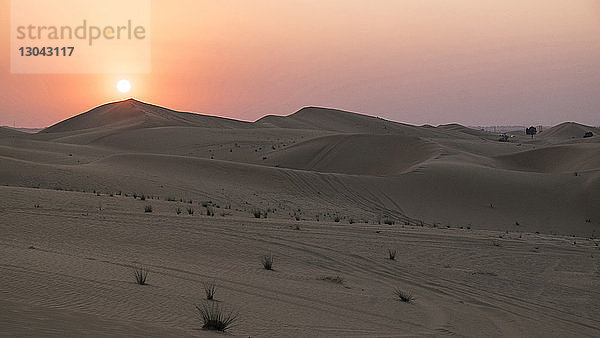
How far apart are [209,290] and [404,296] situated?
10.0 feet

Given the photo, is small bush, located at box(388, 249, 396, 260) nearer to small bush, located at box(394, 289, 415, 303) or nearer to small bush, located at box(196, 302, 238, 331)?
Result: small bush, located at box(394, 289, 415, 303)

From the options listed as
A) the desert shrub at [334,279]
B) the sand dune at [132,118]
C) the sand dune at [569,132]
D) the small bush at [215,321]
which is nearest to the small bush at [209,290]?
the small bush at [215,321]

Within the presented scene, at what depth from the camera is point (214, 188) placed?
26.1m

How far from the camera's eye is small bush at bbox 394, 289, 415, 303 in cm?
899

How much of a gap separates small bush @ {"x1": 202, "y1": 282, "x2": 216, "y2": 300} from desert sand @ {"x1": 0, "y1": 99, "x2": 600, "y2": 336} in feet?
0.36

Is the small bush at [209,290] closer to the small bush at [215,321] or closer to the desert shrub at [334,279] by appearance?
the small bush at [215,321]

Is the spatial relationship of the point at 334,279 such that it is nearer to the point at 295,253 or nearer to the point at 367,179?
the point at 295,253

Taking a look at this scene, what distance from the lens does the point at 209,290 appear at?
7992 millimetres

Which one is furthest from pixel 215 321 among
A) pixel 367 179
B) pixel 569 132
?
pixel 569 132

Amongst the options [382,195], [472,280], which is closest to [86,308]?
[472,280]

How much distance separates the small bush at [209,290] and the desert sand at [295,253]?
11 cm

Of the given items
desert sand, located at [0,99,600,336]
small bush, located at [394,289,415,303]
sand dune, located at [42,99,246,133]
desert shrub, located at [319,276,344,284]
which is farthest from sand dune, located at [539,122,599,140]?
small bush, located at [394,289,415,303]

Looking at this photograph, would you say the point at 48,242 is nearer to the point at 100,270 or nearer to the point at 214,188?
the point at 100,270

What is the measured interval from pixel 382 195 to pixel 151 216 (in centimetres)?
1570
